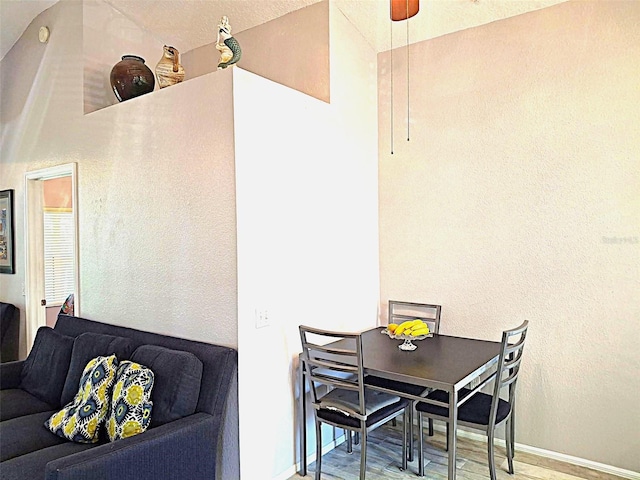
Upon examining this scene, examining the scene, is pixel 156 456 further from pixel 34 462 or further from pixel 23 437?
pixel 23 437

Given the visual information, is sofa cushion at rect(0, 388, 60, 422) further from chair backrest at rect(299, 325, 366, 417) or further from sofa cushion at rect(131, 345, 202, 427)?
chair backrest at rect(299, 325, 366, 417)

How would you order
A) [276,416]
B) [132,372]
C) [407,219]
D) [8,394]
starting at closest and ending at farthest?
[132,372]
[276,416]
[8,394]
[407,219]

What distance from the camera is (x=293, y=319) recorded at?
2.75m

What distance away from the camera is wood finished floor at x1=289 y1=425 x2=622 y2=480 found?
2652 mm

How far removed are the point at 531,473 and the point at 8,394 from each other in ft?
11.2

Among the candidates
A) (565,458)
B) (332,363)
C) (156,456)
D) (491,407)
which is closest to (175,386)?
(156,456)

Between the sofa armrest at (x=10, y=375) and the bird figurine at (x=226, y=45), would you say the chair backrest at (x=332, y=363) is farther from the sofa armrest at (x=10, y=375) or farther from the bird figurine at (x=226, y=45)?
the sofa armrest at (x=10, y=375)

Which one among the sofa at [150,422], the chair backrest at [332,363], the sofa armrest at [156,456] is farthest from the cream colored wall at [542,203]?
the sofa armrest at [156,456]

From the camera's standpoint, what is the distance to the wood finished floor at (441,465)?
8.70ft

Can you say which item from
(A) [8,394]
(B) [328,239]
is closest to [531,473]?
(B) [328,239]

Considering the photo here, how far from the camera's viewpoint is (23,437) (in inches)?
96.1

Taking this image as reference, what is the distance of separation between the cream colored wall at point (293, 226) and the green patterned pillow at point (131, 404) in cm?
48

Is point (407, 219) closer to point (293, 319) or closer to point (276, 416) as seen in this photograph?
point (293, 319)

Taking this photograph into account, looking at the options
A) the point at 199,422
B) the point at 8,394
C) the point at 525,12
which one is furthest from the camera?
the point at 8,394
